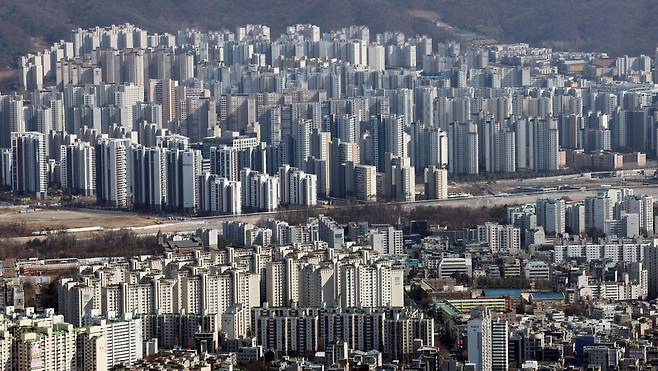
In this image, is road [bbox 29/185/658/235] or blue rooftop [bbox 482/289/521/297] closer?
blue rooftop [bbox 482/289/521/297]

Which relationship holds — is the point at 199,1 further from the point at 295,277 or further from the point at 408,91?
the point at 295,277

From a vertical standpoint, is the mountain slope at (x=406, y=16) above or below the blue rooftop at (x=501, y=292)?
above

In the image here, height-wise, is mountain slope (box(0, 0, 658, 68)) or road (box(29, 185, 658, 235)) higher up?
mountain slope (box(0, 0, 658, 68))

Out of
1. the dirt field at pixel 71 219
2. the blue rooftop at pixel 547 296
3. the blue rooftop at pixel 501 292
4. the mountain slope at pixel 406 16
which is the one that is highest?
the mountain slope at pixel 406 16

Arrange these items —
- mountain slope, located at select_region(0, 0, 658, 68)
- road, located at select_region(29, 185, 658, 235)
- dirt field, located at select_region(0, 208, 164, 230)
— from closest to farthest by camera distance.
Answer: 1. road, located at select_region(29, 185, 658, 235)
2. dirt field, located at select_region(0, 208, 164, 230)
3. mountain slope, located at select_region(0, 0, 658, 68)

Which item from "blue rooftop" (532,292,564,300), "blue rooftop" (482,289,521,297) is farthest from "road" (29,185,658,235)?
"blue rooftop" (532,292,564,300)

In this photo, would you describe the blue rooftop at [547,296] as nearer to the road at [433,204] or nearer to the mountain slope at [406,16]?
the road at [433,204]

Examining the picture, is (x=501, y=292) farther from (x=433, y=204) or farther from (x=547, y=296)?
(x=433, y=204)

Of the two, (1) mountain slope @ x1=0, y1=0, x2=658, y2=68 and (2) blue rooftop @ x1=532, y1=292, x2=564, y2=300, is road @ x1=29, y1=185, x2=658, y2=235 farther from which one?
(1) mountain slope @ x1=0, y1=0, x2=658, y2=68

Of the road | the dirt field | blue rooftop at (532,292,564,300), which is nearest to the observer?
blue rooftop at (532,292,564,300)

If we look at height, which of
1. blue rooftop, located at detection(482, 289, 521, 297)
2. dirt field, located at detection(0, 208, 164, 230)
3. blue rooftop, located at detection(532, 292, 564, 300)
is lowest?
blue rooftop, located at detection(532, 292, 564, 300)

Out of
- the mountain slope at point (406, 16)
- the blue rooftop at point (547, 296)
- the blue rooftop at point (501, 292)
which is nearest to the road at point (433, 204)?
the blue rooftop at point (501, 292)

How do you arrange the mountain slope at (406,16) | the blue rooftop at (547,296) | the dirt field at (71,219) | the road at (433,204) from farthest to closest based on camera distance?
the mountain slope at (406,16) < the dirt field at (71,219) < the road at (433,204) < the blue rooftop at (547,296)
